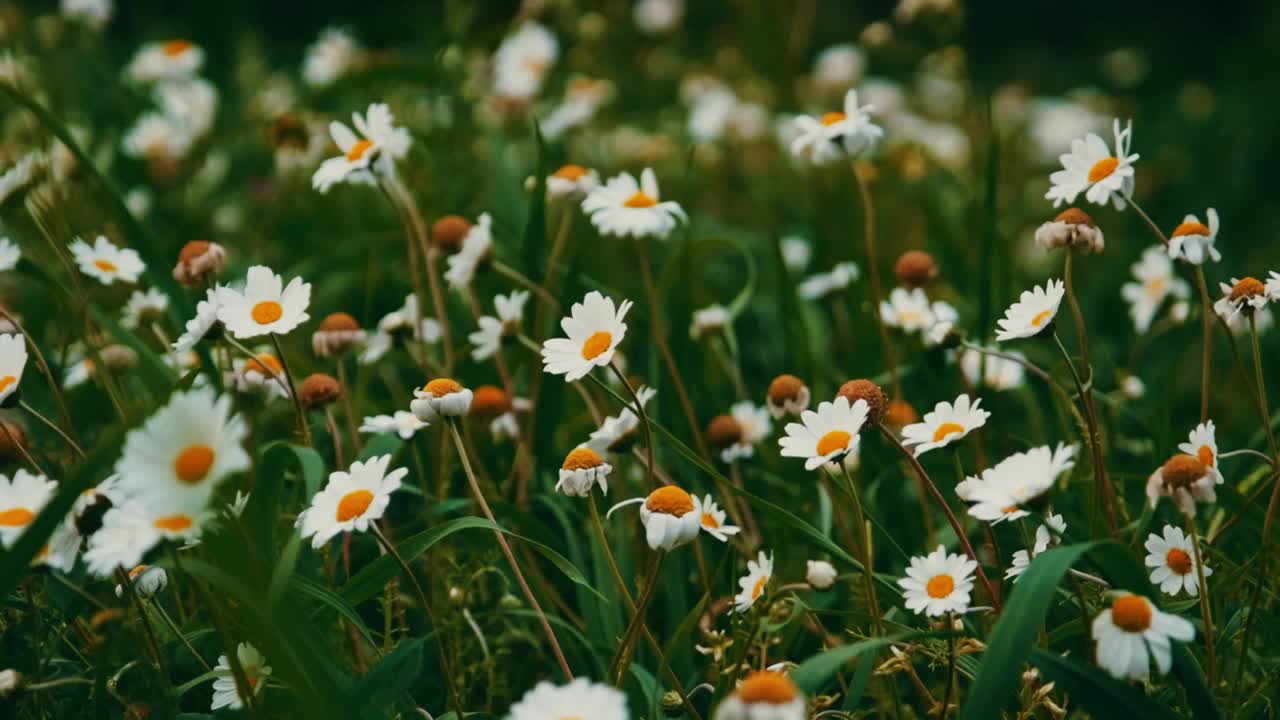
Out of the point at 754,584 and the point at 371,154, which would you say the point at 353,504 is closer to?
the point at 754,584

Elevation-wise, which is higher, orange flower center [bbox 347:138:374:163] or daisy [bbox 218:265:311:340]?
orange flower center [bbox 347:138:374:163]

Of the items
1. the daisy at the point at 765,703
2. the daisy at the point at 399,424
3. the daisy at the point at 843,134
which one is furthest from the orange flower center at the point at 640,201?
the daisy at the point at 765,703

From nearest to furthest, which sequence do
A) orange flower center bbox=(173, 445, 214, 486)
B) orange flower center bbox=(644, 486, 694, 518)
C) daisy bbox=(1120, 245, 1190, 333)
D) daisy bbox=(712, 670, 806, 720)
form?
daisy bbox=(712, 670, 806, 720) < orange flower center bbox=(173, 445, 214, 486) < orange flower center bbox=(644, 486, 694, 518) < daisy bbox=(1120, 245, 1190, 333)

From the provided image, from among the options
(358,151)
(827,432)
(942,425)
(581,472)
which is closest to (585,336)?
(581,472)

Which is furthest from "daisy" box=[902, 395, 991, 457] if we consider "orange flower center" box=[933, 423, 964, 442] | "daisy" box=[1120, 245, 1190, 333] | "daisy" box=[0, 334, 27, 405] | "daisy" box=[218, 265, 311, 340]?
"daisy" box=[0, 334, 27, 405]

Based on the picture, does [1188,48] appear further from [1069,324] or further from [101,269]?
[101,269]

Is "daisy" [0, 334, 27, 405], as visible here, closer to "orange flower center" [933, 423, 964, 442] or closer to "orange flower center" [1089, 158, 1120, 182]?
"orange flower center" [933, 423, 964, 442]

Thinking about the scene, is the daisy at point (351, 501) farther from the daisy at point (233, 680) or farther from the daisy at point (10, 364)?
the daisy at point (10, 364)
